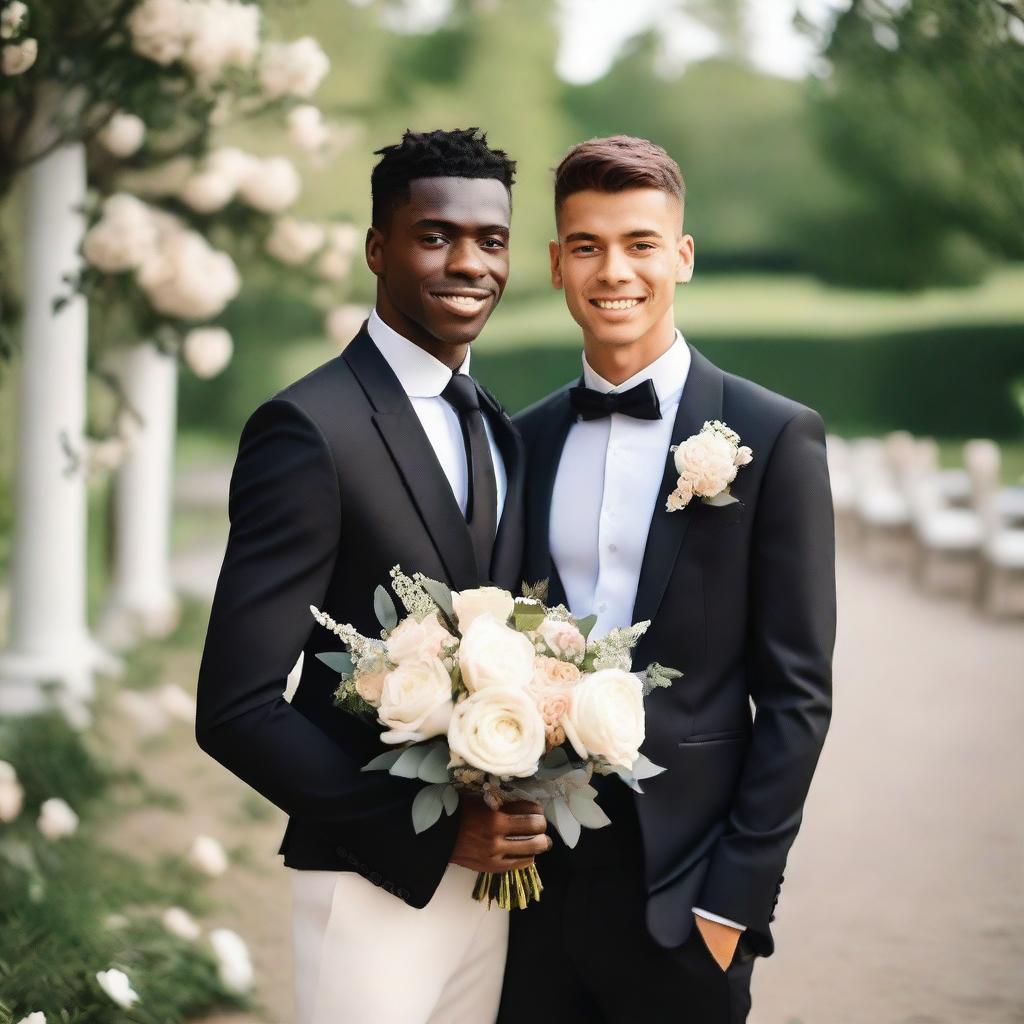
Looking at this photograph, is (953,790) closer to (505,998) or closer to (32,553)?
(32,553)

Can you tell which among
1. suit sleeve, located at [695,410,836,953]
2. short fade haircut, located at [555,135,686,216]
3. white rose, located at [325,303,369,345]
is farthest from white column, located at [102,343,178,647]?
suit sleeve, located at [695,410,836,953]

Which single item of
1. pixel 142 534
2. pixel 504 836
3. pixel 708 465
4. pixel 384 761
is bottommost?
pixel 142 534

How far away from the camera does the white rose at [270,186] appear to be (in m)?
5.95

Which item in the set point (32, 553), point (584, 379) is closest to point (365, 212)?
point (32, 553)

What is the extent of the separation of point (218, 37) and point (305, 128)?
0.56 metres

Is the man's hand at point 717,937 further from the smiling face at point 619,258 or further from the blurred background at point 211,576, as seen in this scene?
the blurred background at point 211,576

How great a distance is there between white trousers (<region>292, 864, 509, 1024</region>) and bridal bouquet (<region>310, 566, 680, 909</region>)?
0.31 meters

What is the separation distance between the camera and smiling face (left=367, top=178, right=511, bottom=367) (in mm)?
2672

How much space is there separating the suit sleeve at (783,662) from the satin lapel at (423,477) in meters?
0.54

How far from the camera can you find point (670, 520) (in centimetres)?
274

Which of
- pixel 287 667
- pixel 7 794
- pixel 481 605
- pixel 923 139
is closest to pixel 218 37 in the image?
pixel 7 794

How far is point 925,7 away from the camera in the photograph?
4.02 m

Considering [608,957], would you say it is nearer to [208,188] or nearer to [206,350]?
[206,350]

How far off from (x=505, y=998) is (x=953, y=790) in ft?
17.7
